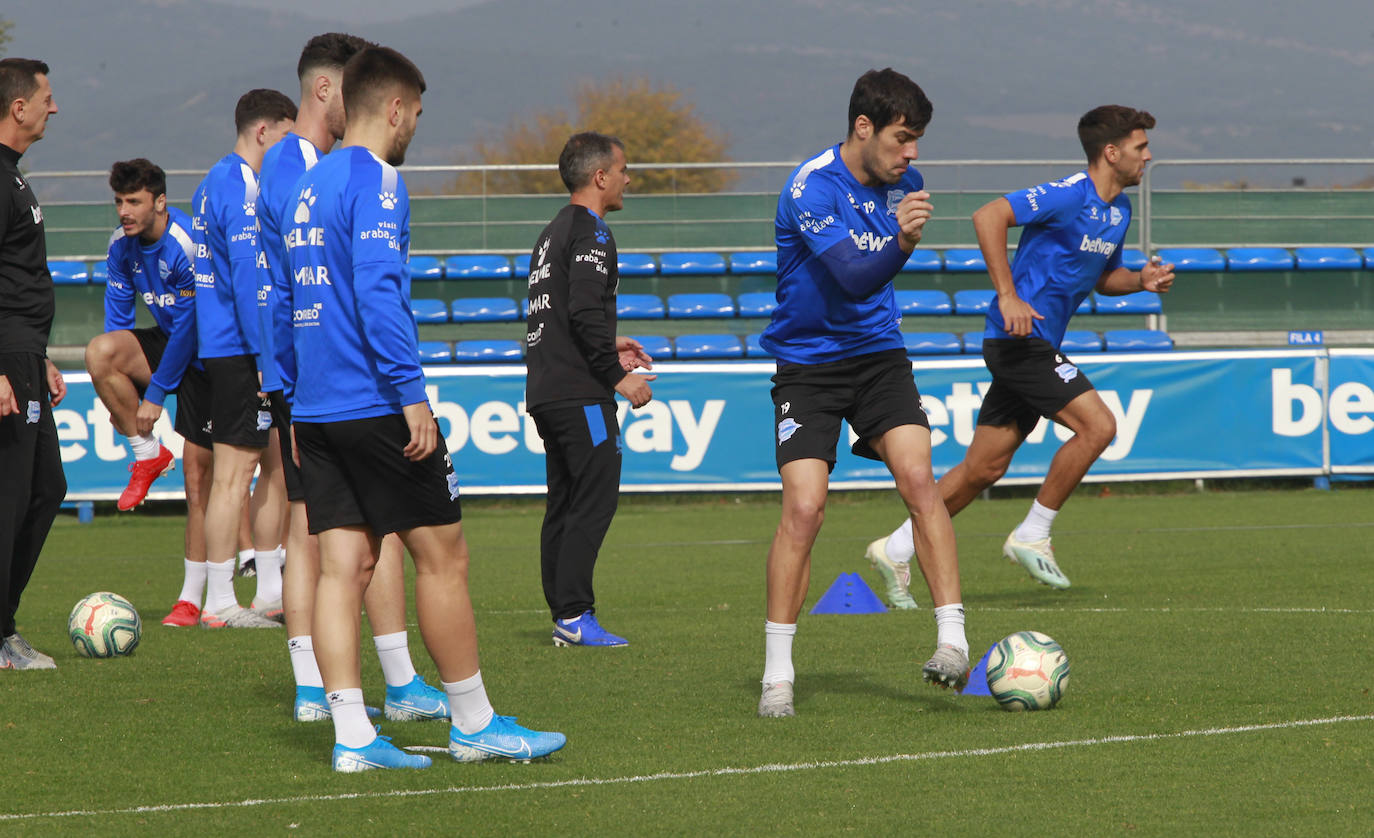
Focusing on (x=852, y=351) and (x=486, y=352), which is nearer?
(x=852, y=351)

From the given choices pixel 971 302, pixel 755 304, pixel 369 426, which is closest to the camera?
pixel 369 426

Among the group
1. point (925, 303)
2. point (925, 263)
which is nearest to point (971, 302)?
point (925, 303)

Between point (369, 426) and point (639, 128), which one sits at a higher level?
point (639, 128)

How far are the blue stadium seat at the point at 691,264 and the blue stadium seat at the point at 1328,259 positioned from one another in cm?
826

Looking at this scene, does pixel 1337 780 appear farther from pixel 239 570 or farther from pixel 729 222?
pixel 729 222

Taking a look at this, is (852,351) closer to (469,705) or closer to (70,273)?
(469,705)

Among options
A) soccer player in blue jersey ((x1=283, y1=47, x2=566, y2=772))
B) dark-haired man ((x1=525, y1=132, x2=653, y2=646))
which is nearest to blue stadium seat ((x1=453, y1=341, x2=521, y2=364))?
dark-haired man ((x1=525, y1=132, x2=653, y2=646))

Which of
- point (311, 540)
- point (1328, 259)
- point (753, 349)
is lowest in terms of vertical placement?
point (753, 349)

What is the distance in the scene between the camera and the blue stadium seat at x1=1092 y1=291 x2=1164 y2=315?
64.8ft

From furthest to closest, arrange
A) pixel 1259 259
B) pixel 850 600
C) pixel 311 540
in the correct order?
1. pixel 1259 259
2. pixel 850 600
3. pixel 311 540

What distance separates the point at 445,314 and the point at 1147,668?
48.9 feet

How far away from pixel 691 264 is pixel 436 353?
4.84 metres

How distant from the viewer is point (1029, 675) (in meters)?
5.21

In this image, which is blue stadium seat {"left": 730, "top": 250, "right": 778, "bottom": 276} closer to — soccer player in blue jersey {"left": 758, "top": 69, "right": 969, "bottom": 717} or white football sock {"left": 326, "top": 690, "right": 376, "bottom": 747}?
soccer player in blue jersey {"left": 758, "top": 69, "right": 969, "bottom": 717}
